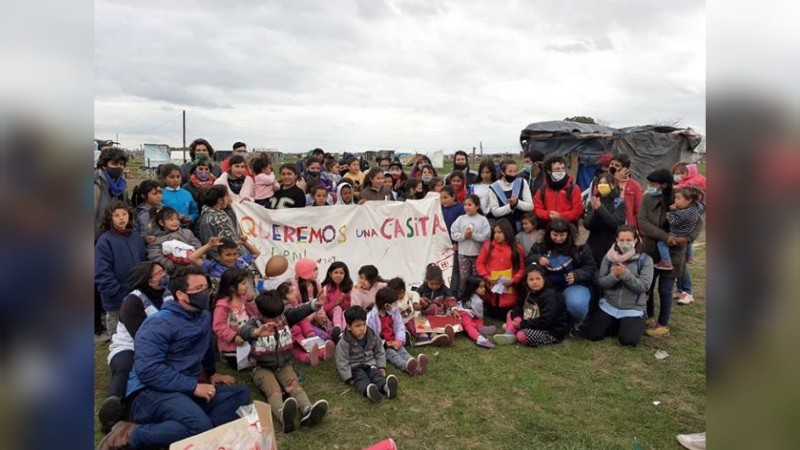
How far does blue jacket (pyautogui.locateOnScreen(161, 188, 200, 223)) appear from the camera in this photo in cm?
580

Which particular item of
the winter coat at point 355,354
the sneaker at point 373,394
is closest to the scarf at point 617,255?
the winter coat at point 355,354

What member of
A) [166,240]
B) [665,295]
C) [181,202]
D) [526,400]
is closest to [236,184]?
[181,202]

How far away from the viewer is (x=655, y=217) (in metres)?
6.00

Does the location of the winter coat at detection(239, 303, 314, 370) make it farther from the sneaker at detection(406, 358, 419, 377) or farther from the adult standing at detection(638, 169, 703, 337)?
the adult standing at detection(638, 169, 703, 337)

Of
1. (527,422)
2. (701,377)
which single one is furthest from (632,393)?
(527,422)

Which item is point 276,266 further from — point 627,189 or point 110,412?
point 627,189

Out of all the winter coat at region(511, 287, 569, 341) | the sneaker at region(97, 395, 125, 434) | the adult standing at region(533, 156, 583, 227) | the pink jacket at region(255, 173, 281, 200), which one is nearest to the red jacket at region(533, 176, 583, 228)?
the adult standing at region(533, 156, 583, 227)

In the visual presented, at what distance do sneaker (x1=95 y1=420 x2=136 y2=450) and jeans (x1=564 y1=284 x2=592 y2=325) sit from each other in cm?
466

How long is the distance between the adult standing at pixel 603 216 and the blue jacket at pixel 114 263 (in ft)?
17.2

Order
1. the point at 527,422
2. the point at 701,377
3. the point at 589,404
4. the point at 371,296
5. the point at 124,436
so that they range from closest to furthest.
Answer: the point at 124,436 < the point at 527,422 < the point at 589,404 < the point at 701,377 < the point at 371,296
